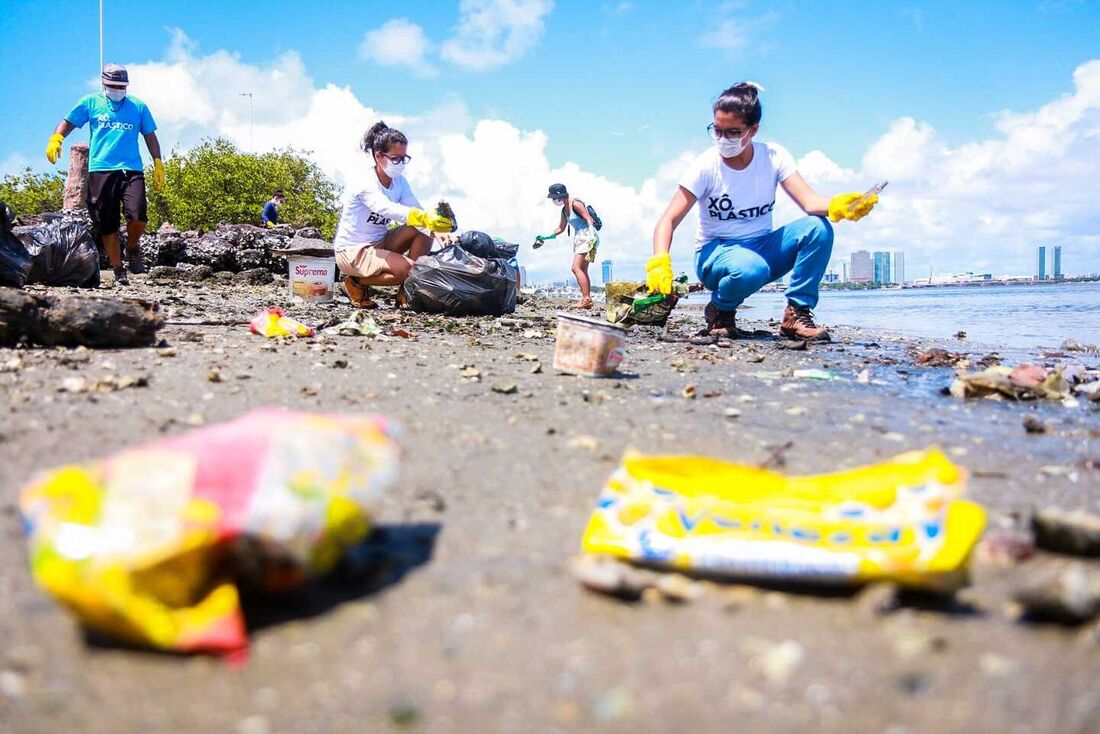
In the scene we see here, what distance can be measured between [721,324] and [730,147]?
177 cm

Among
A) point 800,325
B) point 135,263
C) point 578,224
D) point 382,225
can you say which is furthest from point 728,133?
point 135,263

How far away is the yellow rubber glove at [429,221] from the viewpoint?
6426 millimetres

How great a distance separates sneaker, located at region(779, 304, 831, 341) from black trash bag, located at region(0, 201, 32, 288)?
653 cm

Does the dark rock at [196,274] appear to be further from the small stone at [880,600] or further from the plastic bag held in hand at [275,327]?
the small stone at [880,600]

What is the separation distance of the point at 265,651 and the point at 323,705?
0.65 ft

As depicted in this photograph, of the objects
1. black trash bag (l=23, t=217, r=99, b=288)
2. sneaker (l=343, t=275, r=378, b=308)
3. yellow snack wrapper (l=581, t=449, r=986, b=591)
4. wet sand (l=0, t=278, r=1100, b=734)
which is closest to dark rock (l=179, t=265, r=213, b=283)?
black trash bag (l=23, t=217, r=99, b=288)

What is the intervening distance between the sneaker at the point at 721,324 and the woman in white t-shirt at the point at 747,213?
1.56ft

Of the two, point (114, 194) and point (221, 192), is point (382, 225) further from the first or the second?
point (221, 192)

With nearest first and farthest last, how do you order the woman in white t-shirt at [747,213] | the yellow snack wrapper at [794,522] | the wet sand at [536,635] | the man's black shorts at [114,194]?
1. the wet sand at [536,635]
2. the yellow snack wrapper at [794,522]
3. the woman in white t-shirt at [747,213]
4. the man's black shorts at [114,194]

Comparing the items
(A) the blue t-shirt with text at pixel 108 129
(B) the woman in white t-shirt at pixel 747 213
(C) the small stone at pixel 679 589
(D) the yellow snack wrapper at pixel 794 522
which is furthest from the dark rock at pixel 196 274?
(C) the small stone at pixel 679 589

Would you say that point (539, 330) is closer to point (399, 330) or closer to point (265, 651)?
point (399, 330)

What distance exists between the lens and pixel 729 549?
58.1 inches

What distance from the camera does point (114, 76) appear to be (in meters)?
6.98

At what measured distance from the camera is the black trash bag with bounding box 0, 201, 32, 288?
5.62m
